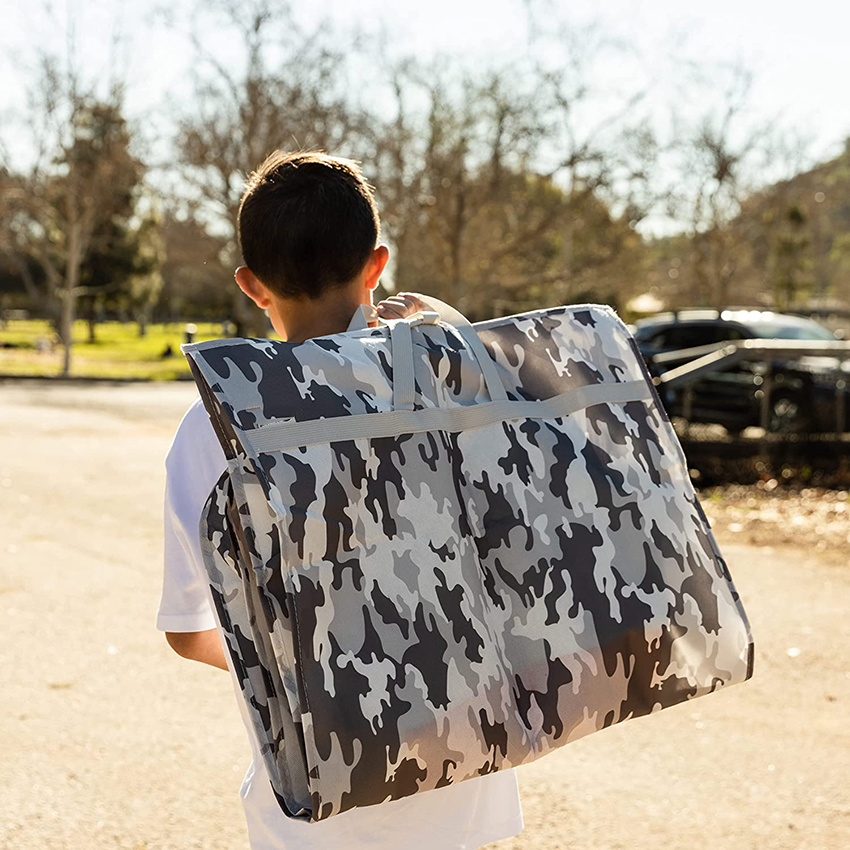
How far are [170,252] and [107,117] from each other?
Result: 16.3 feet

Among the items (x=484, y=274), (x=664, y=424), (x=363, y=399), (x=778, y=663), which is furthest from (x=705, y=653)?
(x=484, y=274)

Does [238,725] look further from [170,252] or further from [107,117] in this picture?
[170,252]

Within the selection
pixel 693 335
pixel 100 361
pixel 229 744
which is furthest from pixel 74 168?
pixel 229 744

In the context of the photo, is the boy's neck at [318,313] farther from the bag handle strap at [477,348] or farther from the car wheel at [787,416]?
the car wheel at [787,416]

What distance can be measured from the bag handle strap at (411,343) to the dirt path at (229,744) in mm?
2207

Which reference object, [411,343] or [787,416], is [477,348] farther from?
[787,416]

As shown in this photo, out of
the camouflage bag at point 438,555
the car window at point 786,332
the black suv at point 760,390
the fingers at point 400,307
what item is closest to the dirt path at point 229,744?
the camouflage bag at point 438,555

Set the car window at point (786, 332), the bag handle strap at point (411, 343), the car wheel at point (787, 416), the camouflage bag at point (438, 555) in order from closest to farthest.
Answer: the camouflage bag at point (438, 555) → the bag handle strap at point (411, 343) → the car wheel at point (787, 416) → the car window at point (786, 332)

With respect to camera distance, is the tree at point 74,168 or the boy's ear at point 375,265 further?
the tree at point 74,168

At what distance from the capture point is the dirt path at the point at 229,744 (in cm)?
339

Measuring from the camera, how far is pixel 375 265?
1.66 m

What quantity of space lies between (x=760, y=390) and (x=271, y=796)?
395 inches

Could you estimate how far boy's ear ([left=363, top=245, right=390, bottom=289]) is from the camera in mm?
1640

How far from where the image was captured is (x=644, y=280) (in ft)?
138
